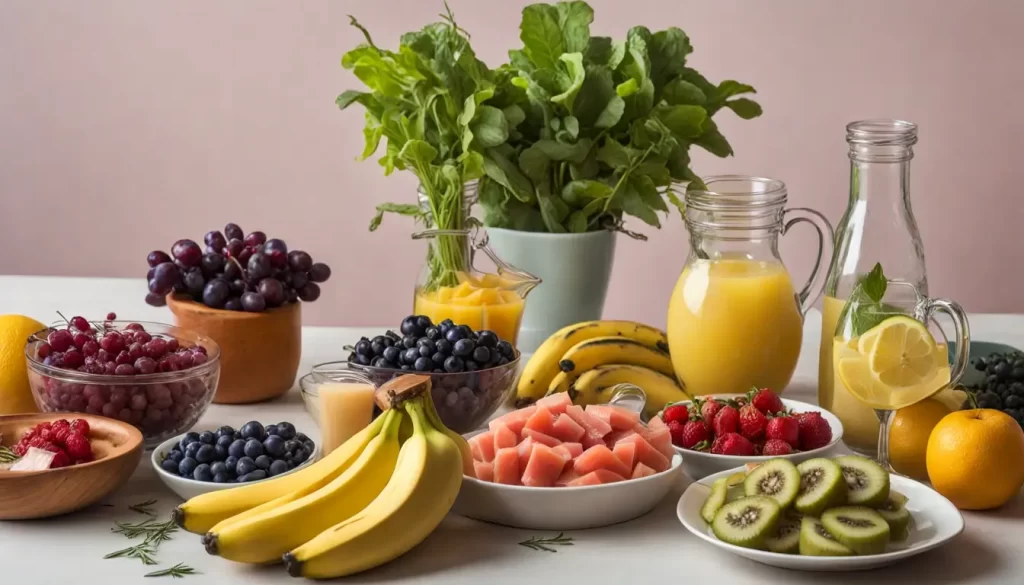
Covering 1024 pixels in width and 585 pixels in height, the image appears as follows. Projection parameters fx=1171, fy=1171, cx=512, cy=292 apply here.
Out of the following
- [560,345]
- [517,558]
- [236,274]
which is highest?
[236,274]

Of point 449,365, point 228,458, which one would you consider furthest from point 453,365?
point 228,458

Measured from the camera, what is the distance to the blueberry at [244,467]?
1.24 m

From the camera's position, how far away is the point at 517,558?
3.78ft

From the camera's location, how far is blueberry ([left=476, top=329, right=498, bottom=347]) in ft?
4.93

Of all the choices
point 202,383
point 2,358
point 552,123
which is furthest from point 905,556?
point 2,358

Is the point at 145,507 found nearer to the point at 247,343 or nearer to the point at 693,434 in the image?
the point at 247,343

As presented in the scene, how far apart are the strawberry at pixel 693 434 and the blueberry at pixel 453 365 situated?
0.98 ft

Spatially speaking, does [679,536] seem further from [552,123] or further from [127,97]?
[127,97]

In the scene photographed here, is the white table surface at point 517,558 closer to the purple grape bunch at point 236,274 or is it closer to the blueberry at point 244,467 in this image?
the blueberry at point 244,467

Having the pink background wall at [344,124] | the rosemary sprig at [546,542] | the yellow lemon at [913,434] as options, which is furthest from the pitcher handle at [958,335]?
the pink background wall at [344,124]

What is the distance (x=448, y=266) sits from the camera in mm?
1813

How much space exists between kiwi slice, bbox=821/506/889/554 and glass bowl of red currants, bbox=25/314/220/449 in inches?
30.5

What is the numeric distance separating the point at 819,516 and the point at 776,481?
6 centimetres

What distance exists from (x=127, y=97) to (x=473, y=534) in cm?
282
